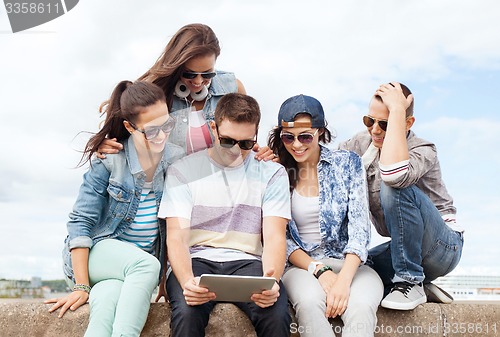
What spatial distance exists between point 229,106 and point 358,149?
1.31 meters

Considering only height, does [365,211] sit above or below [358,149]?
below

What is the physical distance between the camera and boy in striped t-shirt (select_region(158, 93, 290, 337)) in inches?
158

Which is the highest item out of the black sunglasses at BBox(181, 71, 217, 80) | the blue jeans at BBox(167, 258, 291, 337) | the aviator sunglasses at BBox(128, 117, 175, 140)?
the black sunglasses at BBox(181, 71, 217, 80)

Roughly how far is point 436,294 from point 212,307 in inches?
70.4

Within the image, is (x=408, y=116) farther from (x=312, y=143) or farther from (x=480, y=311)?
(x=480, y=311)

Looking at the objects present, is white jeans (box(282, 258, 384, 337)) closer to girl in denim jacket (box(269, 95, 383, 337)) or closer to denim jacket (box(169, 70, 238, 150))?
girl in denim jacket (box(269, 95, 383, 337))

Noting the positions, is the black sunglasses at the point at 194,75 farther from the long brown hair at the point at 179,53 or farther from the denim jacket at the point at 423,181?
the denim jacket at the point at 423,181

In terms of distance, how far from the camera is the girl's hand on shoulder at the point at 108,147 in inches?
173

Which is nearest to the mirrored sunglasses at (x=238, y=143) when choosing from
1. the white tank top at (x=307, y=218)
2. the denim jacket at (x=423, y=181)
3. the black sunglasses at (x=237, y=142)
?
the black sunglasses at (x=237, y=142)

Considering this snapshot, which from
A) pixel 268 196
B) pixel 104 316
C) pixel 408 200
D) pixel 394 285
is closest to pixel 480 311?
pixel 394 285

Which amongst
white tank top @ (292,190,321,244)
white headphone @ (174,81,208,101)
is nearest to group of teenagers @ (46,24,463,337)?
white tank top @ (292,190,321,244)

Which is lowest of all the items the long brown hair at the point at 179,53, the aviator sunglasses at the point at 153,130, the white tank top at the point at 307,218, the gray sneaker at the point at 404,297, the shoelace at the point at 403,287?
the gray sneaker at the point at 404,297

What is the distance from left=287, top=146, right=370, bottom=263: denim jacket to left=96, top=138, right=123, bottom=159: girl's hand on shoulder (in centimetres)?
128

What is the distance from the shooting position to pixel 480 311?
4805 millimetres
